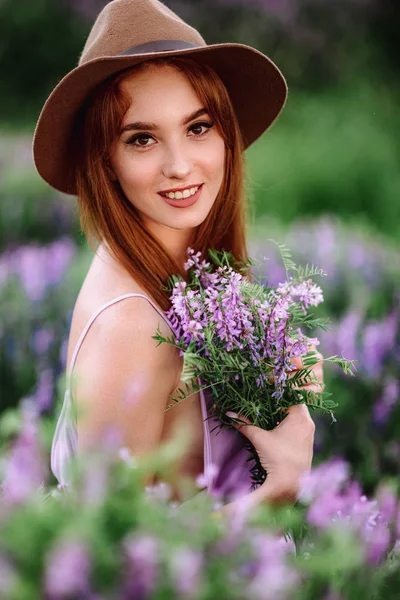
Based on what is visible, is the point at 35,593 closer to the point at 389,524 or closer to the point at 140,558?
the point at 140,558

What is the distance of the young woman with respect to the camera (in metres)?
1.83

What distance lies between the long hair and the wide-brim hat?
0.04 meters

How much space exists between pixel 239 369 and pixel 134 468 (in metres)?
0.80

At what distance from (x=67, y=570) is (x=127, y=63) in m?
1.38

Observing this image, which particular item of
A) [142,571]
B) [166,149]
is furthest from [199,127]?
[142,571]

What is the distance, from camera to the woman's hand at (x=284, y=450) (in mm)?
1803

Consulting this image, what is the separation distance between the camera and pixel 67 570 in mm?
815

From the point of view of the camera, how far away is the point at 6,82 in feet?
43.2

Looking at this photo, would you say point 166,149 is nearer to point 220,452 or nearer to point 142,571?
point 220,452

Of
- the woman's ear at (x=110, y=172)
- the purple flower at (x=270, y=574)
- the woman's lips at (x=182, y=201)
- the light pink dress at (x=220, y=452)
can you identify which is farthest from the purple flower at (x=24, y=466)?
the woman's ear at (x=110, y=172)

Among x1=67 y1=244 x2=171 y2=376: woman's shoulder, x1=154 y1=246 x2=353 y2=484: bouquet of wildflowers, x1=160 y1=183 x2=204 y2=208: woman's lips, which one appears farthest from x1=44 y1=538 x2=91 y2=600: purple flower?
x1=160 y1=183 x2=204 y2=208: woman's lips

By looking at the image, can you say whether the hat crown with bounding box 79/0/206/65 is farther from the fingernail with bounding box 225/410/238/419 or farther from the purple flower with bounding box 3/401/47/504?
the purple flower with bounding box 3/401/47/504

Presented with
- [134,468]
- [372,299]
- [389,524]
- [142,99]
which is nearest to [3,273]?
[372,299]

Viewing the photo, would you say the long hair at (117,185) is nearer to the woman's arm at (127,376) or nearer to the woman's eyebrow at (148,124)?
the woman's eyebrow at (148,124)
